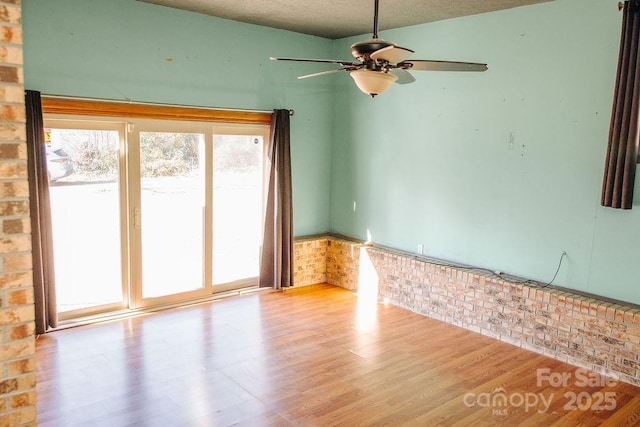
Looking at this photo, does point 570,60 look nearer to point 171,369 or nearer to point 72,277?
point 171,369

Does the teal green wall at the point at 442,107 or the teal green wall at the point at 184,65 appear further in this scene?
the teal green wall at the point at 184,65

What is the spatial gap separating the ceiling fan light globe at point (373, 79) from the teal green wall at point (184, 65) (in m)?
2.82

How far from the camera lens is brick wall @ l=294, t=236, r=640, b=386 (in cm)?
409

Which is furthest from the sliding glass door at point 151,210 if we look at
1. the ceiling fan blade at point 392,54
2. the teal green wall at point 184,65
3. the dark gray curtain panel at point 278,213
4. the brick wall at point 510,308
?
the ceiling fan blade at point 392,54

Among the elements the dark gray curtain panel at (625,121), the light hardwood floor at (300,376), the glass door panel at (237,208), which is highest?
the dark gray curtain panel at (625,121)

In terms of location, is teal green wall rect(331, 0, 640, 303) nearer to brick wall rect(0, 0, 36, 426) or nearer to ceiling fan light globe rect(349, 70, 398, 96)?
ceiling fan light globe rect(349, 70, 398, 96)

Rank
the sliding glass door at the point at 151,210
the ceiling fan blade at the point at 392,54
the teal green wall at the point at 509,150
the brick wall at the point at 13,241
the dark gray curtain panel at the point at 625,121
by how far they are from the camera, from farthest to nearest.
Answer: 1. the sliding glass door at the point at 151,210
2. the teal green wall at the point at 509,150
3. the dark gray curtain panel at the point at 625,121
4. the ceiling fan blade at the point at 392,54
5. the brick wall at the point at 13,241

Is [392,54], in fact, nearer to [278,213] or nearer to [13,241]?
[13,241]

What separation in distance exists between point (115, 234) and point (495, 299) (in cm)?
377

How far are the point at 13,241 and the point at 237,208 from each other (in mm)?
4546

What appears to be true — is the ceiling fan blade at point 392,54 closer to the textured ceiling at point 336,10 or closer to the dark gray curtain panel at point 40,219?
the textured ceiling at point 336,10

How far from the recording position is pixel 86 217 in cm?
489

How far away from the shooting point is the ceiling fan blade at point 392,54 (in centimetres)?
271

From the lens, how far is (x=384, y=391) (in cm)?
379
